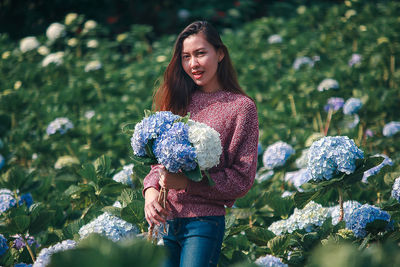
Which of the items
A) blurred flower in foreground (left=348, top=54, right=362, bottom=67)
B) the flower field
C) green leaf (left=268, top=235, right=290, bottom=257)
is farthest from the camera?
blurred flower in foreground (left=348, top=54, right=362, bottom=67)

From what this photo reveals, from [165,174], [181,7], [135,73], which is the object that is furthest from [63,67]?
[165,174]

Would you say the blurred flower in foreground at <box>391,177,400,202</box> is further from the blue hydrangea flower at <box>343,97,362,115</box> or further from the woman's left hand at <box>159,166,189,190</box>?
the blue hydrangea flower at <box>343,97,362,115</box>

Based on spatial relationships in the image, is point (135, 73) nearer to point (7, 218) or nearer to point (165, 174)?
point (7, 218)

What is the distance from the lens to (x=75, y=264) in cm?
69

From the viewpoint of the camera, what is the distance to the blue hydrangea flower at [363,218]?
67.6 inches

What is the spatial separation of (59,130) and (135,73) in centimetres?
214

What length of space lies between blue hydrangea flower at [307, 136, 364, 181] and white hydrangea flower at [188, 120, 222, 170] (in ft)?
1.32

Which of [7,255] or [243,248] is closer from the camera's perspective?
[7,255]

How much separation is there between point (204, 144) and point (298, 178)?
3.56 feet

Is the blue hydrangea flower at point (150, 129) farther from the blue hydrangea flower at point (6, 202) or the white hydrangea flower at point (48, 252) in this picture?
the blue hydrangea flower at point (6, 202)

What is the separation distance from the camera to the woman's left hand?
146cm

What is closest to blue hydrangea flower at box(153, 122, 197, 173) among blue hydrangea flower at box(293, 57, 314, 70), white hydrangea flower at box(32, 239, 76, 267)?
white hydrangea flower at box(32, 239, 76, 267)

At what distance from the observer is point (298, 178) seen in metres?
2.33

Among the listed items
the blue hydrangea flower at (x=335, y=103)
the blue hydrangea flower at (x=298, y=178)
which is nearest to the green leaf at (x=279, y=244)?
the blue hydrangea flower at (x=298, y=178)
